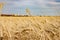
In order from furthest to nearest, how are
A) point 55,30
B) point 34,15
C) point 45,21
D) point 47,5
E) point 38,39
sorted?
point 47,5
point 34,15
point 45,21
point 55,30
point 38,39

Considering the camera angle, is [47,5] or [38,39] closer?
[38,39]

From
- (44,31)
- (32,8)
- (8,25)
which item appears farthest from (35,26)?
(32,8)

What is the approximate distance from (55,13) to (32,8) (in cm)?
36

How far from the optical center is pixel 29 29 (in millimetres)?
1942

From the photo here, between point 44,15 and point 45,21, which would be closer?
point 45,21

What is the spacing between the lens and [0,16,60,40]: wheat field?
1.87m

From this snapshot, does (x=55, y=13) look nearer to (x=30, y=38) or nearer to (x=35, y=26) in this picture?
(x=35, y=26)

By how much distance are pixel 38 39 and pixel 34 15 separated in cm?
61

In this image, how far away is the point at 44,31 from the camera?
1.98 metres

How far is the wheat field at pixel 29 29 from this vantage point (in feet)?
6.13

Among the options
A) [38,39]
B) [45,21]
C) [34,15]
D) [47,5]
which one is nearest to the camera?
[38,39]

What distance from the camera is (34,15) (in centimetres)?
240

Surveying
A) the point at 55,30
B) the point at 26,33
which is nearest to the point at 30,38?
the point at 26,33

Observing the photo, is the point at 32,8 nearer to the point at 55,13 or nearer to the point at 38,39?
the point at 55,13
